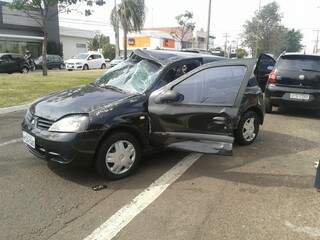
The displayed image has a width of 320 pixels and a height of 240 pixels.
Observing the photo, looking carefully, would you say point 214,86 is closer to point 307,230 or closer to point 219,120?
point 219,120

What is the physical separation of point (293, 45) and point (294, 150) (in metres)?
104


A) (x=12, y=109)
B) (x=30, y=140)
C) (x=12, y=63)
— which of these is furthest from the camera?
(x=12, y=63)

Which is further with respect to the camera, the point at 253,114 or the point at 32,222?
the point at 253,114

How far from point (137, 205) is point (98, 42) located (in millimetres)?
68382

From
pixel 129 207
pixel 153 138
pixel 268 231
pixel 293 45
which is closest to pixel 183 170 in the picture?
pixel 153 138

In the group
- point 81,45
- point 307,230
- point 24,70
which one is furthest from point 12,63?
point 81,45

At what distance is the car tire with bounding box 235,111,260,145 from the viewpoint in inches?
282

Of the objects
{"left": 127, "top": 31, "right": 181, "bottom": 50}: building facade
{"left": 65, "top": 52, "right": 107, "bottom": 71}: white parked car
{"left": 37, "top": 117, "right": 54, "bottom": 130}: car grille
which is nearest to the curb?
{"left": 37, "top": 117, "right": 54, "bottom": 130}: car grille

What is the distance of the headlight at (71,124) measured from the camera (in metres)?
4.96

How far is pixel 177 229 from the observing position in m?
4.04

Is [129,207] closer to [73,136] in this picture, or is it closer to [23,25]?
[73,136]

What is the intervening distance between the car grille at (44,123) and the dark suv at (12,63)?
25.5 meters

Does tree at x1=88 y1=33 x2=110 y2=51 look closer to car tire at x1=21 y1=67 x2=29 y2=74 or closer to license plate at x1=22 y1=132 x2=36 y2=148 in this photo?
car tire at x1=21 y1=67 x2=29 y2=74

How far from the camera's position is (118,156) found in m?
5.30
